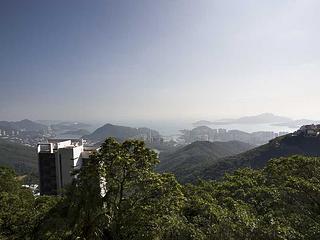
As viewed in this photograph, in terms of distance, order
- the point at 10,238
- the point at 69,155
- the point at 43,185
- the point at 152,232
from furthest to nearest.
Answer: the point at 43,185 < the point at 69,155 < the point at 10,238 < the point at 152,232

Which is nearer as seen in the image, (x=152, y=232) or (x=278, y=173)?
(x=152, y=232)

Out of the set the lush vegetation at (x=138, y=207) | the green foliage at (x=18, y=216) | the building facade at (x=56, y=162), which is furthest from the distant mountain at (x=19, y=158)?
the lush vegetation at (x=138, y=207)

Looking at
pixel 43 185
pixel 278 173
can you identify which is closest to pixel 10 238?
pixel 278 173

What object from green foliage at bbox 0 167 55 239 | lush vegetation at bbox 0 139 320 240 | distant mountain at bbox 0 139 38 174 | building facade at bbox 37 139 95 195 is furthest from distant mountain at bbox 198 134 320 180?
distant mountain at bbox 0 139 38 174

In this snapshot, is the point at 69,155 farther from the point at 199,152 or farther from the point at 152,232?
the point at 199,152

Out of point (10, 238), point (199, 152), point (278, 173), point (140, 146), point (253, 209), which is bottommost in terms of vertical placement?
point (199, 152)

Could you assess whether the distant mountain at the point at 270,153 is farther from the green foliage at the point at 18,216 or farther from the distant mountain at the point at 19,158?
the distant mountain at the point at 19,158
